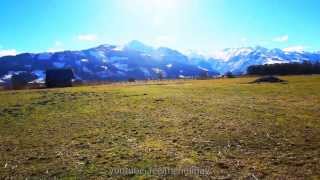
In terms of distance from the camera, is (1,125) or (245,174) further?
(1,125)

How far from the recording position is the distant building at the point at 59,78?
358 feet

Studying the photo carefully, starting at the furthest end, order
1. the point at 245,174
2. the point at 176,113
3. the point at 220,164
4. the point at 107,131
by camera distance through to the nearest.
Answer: the point at 176,113
the point at 107,131
the point at 220,164
the point at 245,174

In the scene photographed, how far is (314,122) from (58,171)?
55.2 feet

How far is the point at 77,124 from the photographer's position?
2808 centimetres

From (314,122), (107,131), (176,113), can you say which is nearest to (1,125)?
(107,131)

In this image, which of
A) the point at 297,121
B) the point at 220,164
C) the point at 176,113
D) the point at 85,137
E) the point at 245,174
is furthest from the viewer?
the point at 176,113

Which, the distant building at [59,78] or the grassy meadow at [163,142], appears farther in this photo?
the distant building at [59,78]

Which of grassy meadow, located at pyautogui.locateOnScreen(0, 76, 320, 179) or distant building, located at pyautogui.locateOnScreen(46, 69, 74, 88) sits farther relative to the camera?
distant building, located at pyautogui.locateOnScreen(46, 69, 74, 88)

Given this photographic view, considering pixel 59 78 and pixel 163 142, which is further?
pixel 59 78

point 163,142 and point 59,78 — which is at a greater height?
point 59,78

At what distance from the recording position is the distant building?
4291 inches

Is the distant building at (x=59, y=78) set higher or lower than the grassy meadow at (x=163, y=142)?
higher

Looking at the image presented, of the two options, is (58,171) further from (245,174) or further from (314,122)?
(314,122)

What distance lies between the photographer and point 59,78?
113m
